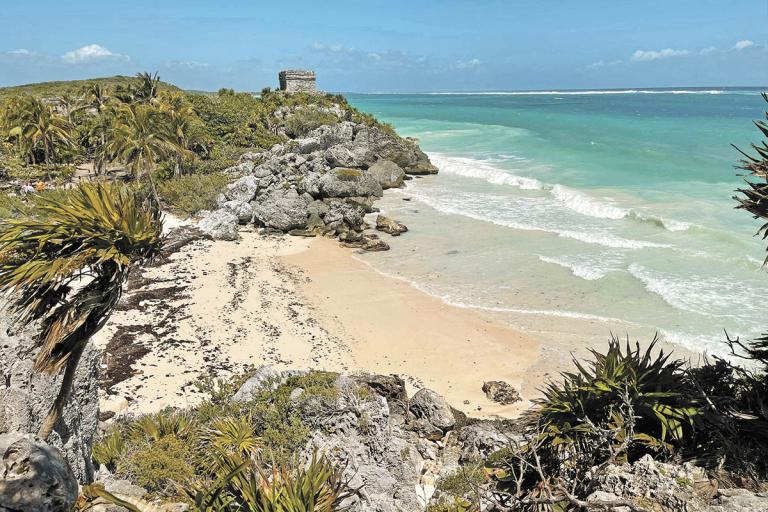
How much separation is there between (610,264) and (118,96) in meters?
43.5

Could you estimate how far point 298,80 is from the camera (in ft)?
194

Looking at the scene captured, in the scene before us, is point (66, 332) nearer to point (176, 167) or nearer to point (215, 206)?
point (215, 206)

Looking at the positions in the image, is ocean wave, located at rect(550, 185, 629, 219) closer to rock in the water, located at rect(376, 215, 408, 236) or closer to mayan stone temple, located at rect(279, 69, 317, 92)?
rock in the water, located at rect(376, 215, 408, 236)

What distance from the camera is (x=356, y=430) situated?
341 inches

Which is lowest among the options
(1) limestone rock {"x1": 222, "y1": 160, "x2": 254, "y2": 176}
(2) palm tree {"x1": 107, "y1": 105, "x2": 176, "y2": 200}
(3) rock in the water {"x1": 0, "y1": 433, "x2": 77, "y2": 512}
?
(1) limestone rock {"x1": 222, "y1": 160, "x2": 254, "y2": 176}

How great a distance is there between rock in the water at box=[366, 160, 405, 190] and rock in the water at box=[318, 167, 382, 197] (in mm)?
2967

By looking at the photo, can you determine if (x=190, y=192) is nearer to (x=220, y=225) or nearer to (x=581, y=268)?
(x=220, y=225)

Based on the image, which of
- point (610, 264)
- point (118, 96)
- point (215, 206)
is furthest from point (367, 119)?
point (610, 264)

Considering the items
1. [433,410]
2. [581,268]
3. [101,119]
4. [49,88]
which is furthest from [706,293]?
[49,88]

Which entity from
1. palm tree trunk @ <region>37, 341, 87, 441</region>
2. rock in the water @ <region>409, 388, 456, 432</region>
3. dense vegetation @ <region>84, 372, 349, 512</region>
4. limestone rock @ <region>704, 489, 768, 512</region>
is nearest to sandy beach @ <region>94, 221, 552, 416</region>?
rock in the water @ <region>409, 388, 456, 432</region>

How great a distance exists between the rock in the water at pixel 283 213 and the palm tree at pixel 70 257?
805 inches

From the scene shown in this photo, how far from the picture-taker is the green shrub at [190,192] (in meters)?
28.1

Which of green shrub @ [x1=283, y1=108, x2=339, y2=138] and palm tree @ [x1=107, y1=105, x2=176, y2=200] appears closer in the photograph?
palm tree @ [x1=107, y1=105, x2=176, y2=200]

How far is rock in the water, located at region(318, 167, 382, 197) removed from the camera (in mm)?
30188
